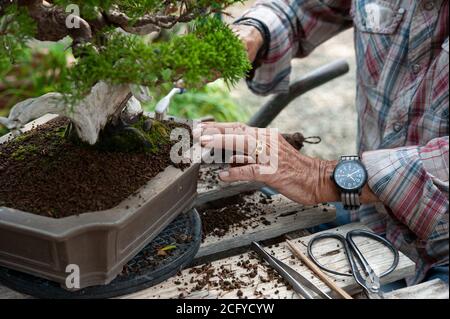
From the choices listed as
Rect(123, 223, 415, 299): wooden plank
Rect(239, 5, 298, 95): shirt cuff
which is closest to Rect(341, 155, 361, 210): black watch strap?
Rect(123, 223, 415, 299): wooden plank

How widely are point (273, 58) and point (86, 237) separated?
97 cm

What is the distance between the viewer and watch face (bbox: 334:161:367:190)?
126cm

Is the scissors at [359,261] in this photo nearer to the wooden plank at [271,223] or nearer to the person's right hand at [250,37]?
the wooden plank at [271,223]

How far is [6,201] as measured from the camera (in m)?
0.99

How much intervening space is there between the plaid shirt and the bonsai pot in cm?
51

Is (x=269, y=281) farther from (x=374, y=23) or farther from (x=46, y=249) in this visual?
(x=374, y=23)

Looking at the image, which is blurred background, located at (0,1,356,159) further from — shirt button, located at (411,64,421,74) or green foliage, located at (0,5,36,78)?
green foliage, located at (0,5,36,78)

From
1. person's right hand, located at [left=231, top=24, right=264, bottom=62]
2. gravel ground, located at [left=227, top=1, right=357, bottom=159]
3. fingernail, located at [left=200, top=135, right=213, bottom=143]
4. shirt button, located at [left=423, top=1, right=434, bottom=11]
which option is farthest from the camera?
gravel ground, located at [left=227, top=1, right=357, bottom=159]

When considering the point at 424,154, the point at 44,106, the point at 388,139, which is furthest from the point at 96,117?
the point at 388,139

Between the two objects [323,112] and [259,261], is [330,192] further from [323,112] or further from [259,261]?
[323,112]

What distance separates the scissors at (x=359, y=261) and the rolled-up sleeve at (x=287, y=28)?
685mm

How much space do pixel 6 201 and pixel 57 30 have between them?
306 mm

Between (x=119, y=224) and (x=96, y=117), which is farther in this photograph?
(x=96, y=117)

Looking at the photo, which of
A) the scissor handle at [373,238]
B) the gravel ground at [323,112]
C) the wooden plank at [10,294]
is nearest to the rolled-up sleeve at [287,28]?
the scissor handle at [373,238]
